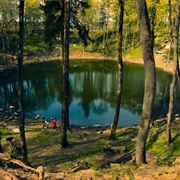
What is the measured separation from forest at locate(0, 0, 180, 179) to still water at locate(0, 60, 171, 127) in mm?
2338

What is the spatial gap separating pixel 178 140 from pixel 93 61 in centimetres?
5821

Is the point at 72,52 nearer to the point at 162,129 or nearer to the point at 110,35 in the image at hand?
the point at 110,35

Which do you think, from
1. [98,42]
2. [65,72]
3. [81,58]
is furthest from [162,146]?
[98,42]

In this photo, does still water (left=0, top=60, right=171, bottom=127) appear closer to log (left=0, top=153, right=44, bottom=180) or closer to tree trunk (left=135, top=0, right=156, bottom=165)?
tree trunk (left=135, top=0, right=156, bottom=165)

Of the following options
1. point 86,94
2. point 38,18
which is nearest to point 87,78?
point 86,94

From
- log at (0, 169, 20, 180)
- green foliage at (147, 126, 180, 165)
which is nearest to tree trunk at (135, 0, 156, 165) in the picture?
green foliage at (147, 126, 180, 165)

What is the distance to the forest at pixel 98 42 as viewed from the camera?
12.6 m

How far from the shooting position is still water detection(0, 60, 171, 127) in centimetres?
3356

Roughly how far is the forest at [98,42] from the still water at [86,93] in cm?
234

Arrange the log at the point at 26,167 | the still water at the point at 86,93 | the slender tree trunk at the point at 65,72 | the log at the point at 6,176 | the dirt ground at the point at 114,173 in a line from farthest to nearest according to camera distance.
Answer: the still water at the point at 86,93 → the slender tree trunk at the point at 65,72 → the dirt ground at the point at 114,173 → the log at the point at 26,167 → the log at the point at 6,176

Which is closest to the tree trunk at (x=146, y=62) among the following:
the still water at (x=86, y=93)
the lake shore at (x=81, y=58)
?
the still water at (x=86, y=93)

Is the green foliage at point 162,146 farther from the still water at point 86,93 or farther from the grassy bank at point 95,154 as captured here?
the still water at point 86,93

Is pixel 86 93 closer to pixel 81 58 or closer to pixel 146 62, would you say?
pixel 146 62

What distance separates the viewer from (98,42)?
87438mm
